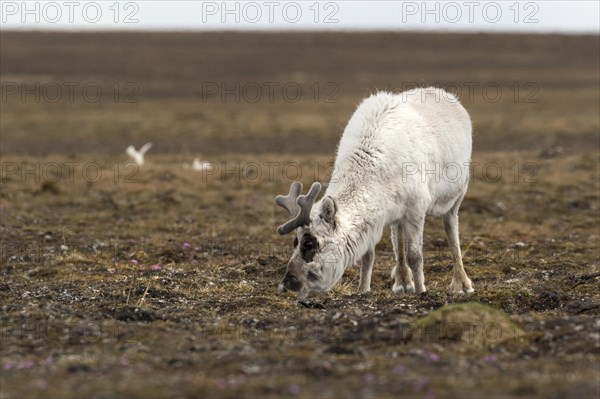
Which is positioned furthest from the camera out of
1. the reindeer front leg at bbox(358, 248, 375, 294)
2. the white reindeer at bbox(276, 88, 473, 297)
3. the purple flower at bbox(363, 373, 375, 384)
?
the reindeer front leg at bbox(358, 248, 375, 294)

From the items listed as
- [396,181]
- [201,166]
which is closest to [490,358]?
[396,181]

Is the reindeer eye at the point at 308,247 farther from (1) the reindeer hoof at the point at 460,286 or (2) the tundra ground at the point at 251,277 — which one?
(1) the reindeer hoof at the point at 460,286

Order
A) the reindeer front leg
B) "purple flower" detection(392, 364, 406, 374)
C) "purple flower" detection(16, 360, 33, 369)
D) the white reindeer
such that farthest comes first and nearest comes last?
1. the reindeer front leg
2. the white reindeer
3. "purple flower" detection(16, 360, 33, 369)
4. "purple flower" detection(392, 364, 406, 374)

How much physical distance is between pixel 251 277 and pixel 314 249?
323cm

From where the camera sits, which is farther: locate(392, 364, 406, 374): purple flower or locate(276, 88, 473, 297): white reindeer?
locate(276, 88, 473, 297): white reindeer

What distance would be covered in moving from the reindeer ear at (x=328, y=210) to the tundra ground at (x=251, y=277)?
41.3 inches

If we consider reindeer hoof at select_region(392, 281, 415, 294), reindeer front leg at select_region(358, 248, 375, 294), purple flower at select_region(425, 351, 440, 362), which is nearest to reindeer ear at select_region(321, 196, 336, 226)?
reindeer front leg at select_region(358, 248, 375, 294)

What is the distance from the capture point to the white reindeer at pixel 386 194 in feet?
36.4

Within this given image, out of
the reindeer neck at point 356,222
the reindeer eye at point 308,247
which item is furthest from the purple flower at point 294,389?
the reindeer neck at point 356,222

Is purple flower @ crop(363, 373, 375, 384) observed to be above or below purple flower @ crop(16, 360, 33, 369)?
above

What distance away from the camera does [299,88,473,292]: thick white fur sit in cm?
1131

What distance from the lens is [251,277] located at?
1414cm

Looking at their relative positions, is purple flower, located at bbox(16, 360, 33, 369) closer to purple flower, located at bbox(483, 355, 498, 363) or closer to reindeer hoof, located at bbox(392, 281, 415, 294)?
purple flower, located at bbox(483, 355, 498, 363)

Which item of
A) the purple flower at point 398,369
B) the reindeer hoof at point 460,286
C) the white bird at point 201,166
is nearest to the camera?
the purple flower at point 398,369
